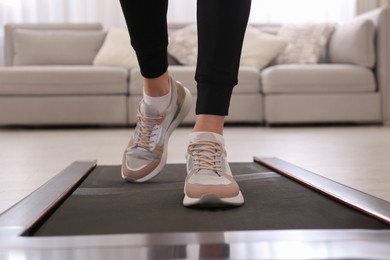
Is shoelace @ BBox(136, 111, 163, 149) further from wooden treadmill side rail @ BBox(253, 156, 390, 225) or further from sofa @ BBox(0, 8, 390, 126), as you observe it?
sofa @ BBox(0, 8, 390, 126)

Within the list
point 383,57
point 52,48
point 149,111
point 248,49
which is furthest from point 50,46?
point 149,111

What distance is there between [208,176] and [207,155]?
48 millimetres

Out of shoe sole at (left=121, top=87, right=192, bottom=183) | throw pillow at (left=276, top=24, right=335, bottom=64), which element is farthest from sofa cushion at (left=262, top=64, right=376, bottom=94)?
shoe sole at (left=121, top=87, right=192, bottom=183)

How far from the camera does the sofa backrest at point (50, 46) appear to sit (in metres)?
4.28

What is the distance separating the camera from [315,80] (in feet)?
12.3

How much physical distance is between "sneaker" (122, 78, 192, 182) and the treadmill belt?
29 millimetres

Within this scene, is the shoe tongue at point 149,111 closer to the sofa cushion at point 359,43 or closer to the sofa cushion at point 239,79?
the sofa cushion at point 239,79

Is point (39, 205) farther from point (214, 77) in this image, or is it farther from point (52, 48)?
point (52, 48)

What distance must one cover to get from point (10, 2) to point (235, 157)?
3.54 metres

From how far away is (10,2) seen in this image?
4.91 meters

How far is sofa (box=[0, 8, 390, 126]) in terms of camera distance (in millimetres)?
3746

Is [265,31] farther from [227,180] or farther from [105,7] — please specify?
[227,180]

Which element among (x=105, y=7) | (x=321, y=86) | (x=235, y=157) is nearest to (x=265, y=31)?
(x=321, y=86)

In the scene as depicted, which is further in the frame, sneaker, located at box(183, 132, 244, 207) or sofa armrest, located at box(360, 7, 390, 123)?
sofa armrest, located at box(360, 7, 390, 123)
